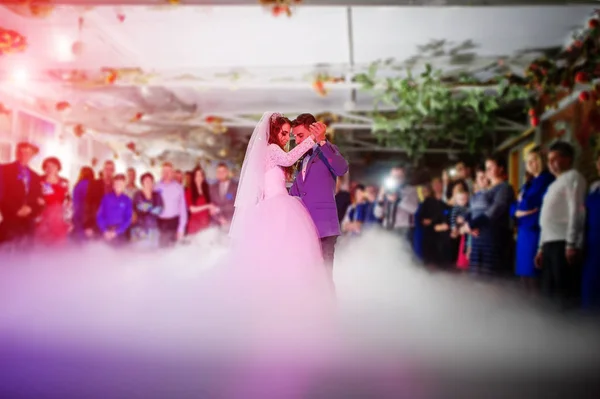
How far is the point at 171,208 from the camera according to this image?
9.66 meters

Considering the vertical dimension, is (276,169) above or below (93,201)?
below

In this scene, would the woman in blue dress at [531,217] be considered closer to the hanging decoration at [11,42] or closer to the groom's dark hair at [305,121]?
the groom's dark hair at [305,121]

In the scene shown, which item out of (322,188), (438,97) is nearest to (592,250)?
(322,188)

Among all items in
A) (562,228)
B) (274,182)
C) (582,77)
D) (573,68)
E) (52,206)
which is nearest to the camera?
(274,182)

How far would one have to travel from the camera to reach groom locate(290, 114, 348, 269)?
14.1ft

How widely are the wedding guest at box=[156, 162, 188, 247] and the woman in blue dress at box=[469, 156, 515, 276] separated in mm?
4913

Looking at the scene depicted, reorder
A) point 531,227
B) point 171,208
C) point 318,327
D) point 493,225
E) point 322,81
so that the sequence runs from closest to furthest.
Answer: point 318,327, point 531,227, point 493,225, point 322,81, point 171,208

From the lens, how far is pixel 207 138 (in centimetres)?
1495

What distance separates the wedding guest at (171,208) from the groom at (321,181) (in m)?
5.51

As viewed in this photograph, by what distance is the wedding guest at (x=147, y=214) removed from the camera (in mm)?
9727

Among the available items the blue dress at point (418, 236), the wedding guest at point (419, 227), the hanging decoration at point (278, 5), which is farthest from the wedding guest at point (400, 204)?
the hanging decoration at point (278, 5)

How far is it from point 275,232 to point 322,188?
1.58 ft

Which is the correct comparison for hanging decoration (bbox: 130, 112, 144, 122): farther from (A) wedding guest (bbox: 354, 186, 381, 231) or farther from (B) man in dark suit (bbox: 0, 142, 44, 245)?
(A) wedding guest (bbox: 354, 186, 381, 231)

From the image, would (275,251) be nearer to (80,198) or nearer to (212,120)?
(80,198)
